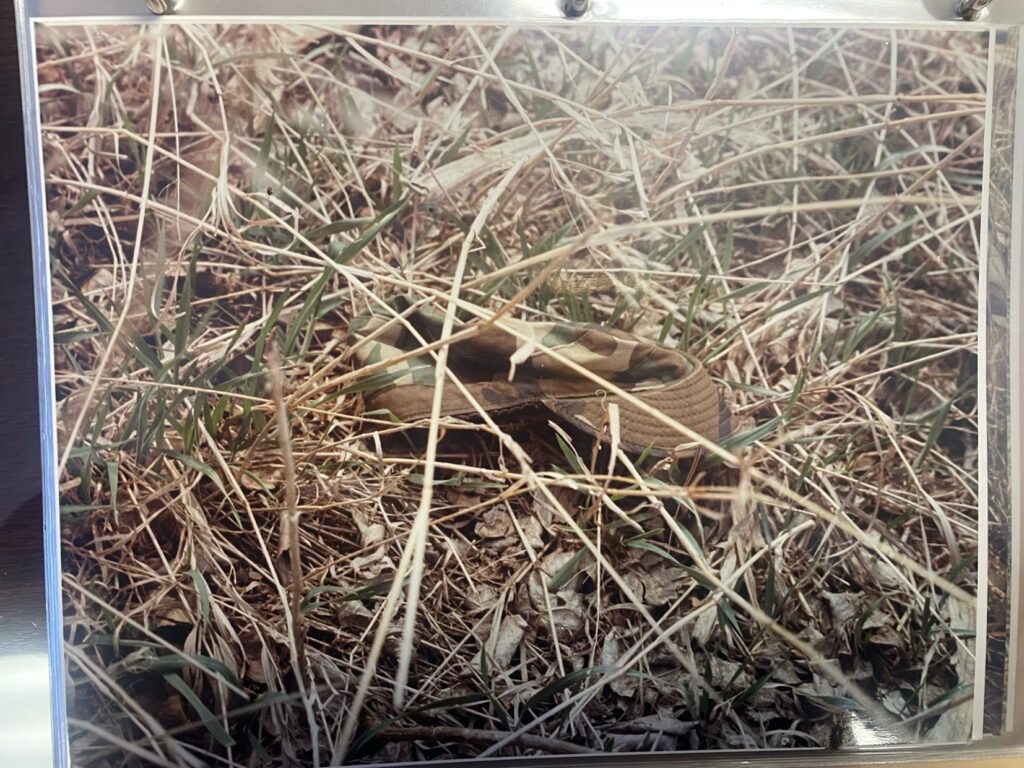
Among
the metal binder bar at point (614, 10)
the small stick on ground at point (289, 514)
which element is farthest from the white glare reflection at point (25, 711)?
the metal binder bar at point (614, 10)

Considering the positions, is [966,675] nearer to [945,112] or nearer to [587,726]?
[587,726]

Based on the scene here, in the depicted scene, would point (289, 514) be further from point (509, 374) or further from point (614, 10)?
point (614, 10)

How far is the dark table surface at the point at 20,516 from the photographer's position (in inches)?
22.9

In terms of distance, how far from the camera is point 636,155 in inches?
22.0

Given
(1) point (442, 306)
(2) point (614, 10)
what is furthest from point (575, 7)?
(1) point (442, 306)

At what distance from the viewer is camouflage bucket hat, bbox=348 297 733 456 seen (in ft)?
1.82

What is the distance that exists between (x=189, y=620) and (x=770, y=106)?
0.66 m

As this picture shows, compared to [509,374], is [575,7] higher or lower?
higher

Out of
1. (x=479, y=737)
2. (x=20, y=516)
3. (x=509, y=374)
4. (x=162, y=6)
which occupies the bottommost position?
(x=479, y=737)

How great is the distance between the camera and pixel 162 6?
0.53 metres

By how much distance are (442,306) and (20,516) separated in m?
0.42

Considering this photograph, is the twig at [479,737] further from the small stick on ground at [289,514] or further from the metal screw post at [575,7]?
the metal screw post at [575,7]

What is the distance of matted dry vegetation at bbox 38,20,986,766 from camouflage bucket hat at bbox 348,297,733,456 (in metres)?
0.02

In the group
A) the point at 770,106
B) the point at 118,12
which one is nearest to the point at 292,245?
the point at 118,12
